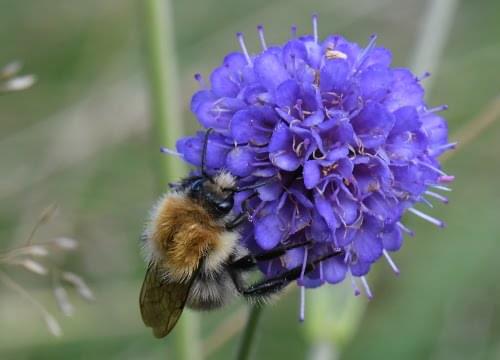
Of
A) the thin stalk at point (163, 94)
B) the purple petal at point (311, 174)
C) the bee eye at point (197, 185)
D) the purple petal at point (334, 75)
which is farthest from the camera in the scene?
the thin stalk at point (163, 94)

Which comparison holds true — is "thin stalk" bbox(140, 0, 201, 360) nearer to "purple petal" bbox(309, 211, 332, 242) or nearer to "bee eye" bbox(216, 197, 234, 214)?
"bee eye" bbox(216, 197, 234, 214)

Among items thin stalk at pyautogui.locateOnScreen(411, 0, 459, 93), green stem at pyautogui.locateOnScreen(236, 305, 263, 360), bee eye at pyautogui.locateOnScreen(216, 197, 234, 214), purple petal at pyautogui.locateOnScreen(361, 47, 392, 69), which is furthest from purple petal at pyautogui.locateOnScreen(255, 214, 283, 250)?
thin stalk at pyautogui.locateOnScreen(411, 0, 459, 93)

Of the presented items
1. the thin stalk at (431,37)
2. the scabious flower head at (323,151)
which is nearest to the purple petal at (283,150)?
the scabious flower head at (323,151)

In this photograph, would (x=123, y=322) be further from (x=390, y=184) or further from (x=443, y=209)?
(x=390, y=184)

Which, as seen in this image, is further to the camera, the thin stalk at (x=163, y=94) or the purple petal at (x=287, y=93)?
the thin stalk at (x=163, y=94)

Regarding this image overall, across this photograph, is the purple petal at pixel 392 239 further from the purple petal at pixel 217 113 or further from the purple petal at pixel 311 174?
the purple petal at pixel 217 113

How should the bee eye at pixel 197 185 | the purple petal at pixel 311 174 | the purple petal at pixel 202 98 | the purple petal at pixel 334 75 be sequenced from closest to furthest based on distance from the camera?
1. the purple petal at pixel 311 174
2. the purple petal at pixel 334 75
3. the bee eye at pixel 197 185
4. the purple petal at pixel 202 98

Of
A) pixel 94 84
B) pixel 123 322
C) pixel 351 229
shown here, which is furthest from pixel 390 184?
pixel 94 84
